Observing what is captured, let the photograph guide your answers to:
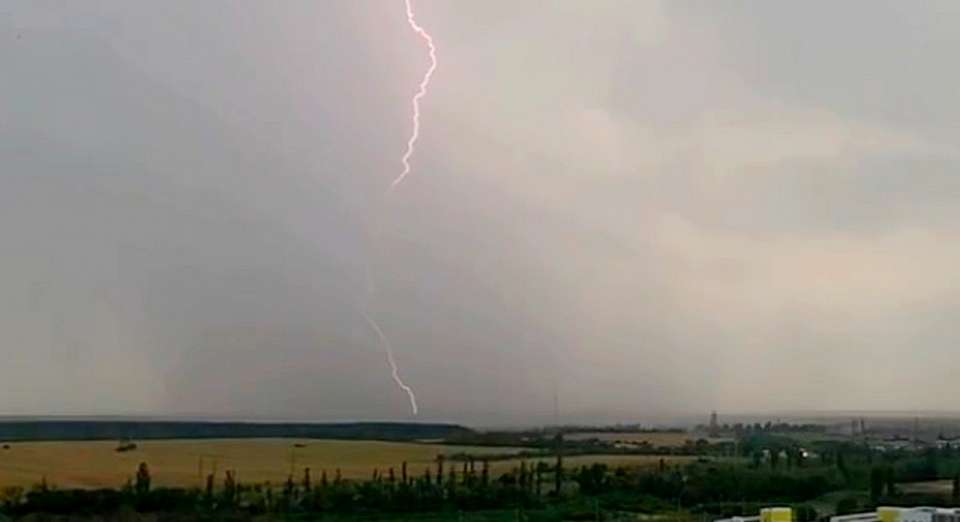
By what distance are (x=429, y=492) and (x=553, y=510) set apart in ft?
2.43

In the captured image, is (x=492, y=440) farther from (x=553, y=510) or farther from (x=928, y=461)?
(x=928, y=461)

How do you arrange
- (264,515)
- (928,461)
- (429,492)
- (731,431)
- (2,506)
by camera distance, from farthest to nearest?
(928,461) → (731,431) → (429,492) → (264,515) → (2,506)

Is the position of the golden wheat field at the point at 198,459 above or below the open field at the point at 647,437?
below

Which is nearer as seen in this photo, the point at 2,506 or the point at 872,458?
the point at 2,506

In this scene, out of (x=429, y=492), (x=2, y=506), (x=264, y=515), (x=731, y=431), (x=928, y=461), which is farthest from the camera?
(x=928, y=461)

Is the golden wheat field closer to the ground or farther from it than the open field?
closer to the ground

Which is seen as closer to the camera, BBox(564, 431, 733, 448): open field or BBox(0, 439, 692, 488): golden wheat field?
BBox(0, 439, 692, 488): golden wheat field

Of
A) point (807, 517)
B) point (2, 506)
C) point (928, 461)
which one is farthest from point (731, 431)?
point (2, 506)

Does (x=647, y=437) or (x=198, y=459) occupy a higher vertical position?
(x=647, y=437)

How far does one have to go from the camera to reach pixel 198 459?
5672mm

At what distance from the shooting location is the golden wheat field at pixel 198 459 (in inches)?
205

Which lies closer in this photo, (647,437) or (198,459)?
(198,459)

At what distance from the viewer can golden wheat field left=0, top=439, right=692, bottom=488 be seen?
17.1 feet

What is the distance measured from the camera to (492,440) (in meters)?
6.44
